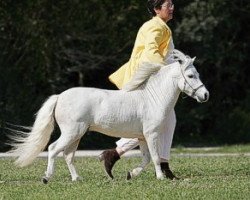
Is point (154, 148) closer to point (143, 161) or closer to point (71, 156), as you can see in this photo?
point (143, 161)

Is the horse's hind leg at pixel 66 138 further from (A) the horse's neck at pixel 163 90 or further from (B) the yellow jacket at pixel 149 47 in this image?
(B) the yellow jacket at pixel 149 47

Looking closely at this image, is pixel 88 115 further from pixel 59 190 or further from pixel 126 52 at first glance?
pixel 126 52

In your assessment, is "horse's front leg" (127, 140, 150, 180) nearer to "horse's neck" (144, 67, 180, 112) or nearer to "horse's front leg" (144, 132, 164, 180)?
"horse's front leg" (144, 132, 164, 180)

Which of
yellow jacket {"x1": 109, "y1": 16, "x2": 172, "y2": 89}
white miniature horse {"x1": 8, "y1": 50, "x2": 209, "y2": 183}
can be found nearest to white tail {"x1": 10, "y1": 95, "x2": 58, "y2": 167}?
white miniature horse {"x1": 8, "y1": 50, "x2": 209, "y2": 183}

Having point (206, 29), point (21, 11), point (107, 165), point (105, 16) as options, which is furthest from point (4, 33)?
point (107, 165)

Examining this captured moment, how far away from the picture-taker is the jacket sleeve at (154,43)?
452 inches

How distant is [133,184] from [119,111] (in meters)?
1.15

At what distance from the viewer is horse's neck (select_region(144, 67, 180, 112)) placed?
11.4 m

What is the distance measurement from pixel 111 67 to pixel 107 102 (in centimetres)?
1546

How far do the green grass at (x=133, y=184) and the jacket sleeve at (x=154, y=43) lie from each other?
61.9 inches

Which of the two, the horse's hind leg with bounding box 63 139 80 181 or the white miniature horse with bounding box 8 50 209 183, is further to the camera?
the horse's hind leg with bounding box 63 139 80 181

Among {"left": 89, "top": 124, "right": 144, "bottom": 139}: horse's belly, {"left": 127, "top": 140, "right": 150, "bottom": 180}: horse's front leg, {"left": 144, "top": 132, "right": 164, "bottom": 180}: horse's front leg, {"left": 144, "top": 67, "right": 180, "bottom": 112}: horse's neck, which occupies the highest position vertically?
{"left": 144, "top": 67, "right": 180, "bottom": 112}: horse's neck

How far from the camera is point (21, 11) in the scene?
2395 cm

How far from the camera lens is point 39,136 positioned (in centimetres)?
1122
